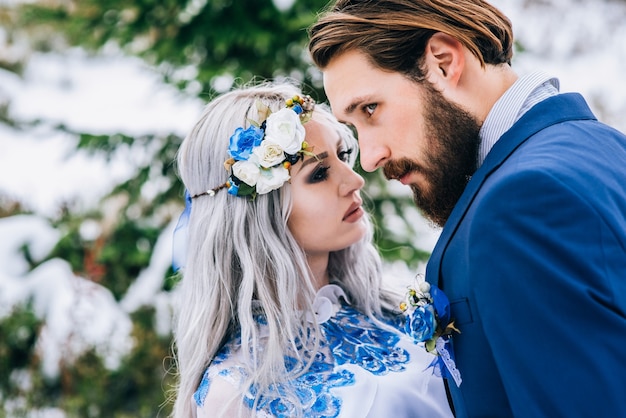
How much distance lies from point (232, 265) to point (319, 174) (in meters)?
0.49

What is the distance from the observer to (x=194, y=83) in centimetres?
470

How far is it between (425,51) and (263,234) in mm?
1015

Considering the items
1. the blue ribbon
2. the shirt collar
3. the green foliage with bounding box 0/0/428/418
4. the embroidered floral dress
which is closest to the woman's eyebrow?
the blue ribbon

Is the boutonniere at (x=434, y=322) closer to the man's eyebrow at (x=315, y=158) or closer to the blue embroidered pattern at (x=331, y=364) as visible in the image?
the blue embroidered pattern at (x=331, y=364)

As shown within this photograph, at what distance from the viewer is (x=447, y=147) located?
6.79ft

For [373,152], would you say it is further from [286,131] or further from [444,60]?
[286,131]

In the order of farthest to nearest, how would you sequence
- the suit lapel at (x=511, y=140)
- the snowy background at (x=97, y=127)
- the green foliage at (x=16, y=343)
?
the green foliage at (x=16, y=343)
the snowy background at (x=97, y=127)
the suit lapel at (x=511, y=140)

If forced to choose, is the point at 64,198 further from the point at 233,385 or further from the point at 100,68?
the point at 233,385

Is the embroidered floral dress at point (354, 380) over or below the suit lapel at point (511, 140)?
below

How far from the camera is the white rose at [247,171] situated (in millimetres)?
2697

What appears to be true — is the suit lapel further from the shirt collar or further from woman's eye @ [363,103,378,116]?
woman's eye @ [363,103,378,116]

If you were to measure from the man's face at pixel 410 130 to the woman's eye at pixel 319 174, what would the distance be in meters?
0.55

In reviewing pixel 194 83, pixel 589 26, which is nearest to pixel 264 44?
pixel 194 83

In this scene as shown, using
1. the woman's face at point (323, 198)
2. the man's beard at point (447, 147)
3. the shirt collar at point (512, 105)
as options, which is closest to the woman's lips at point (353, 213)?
the woman's face at point (323, 198)
